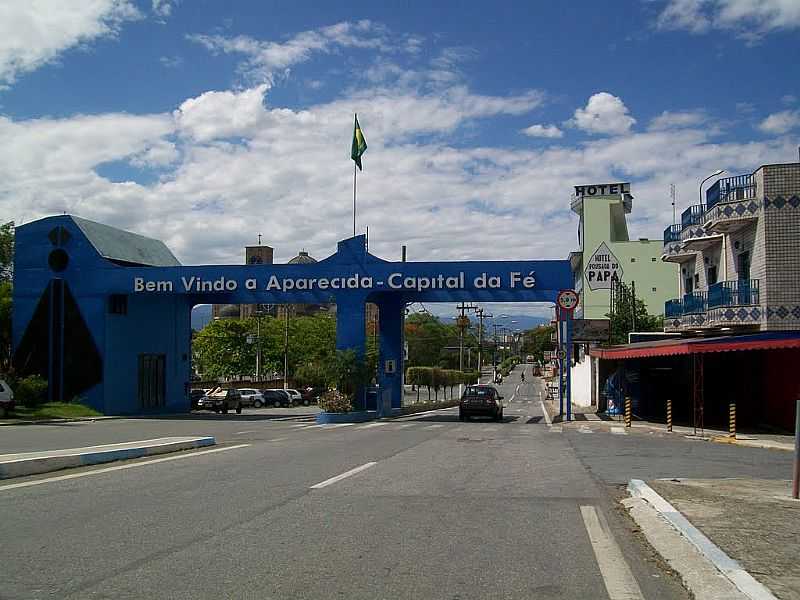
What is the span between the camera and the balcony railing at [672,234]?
1497 inches

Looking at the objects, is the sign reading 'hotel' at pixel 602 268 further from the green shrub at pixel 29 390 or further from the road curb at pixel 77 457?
the road curb at pixel 77 457

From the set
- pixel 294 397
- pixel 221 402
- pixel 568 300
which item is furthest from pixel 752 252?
pixel 294 397

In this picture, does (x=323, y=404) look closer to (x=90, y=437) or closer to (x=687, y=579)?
(x=90, y=437)

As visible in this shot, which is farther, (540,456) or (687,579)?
(540,456)

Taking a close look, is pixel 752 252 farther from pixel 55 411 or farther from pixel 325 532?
pixel 55 411

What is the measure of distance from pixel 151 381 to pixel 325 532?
37449 millimetres

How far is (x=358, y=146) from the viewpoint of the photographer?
41.1m

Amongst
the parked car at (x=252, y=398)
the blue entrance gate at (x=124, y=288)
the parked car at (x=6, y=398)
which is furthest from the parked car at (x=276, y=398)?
the parked car at (x=6, y=398)

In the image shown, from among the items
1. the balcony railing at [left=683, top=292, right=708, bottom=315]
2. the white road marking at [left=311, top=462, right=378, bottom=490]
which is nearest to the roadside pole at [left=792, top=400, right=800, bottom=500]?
the white road marking at [left=311, top=462, right=378, bottom=490]

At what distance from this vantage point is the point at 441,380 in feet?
270

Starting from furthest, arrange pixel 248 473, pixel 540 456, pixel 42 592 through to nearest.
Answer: pixel 540 456 → pixel 248 473 → pixel 42 592

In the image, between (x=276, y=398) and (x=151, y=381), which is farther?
(x=276, y=398)

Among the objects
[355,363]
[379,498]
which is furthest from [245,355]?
[379,498]

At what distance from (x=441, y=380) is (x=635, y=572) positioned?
7512cm
